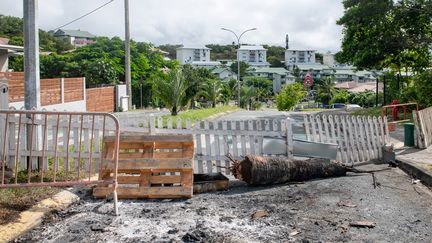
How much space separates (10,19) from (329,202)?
7694 cm

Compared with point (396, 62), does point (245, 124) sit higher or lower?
lower

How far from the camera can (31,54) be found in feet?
25.2

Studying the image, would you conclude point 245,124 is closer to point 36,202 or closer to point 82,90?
point 36,202

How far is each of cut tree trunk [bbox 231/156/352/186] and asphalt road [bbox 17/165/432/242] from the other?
6.4 inches

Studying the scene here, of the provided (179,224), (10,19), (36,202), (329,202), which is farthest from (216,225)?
(10,19)

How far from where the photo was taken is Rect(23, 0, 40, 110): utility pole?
299 inches

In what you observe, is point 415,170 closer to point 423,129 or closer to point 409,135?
point 423,129

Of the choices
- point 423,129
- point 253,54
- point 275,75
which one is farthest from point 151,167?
point 253,54

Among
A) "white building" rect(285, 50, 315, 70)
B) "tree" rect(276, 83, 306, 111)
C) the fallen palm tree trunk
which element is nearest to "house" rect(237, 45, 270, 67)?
"white building" rect(285, 50, 315, 70)

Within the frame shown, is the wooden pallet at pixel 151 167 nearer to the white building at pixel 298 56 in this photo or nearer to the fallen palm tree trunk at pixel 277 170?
the fallen palm tree trunk at pixel 277 170

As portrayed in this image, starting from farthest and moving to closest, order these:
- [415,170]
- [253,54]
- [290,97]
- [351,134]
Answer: [253,54] → [290,97] → [351,134] → [415,170]

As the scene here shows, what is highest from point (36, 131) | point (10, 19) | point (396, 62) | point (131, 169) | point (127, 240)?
point (10, 19)

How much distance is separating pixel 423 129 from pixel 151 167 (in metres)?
7.97

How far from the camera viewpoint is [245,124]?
8.82m
